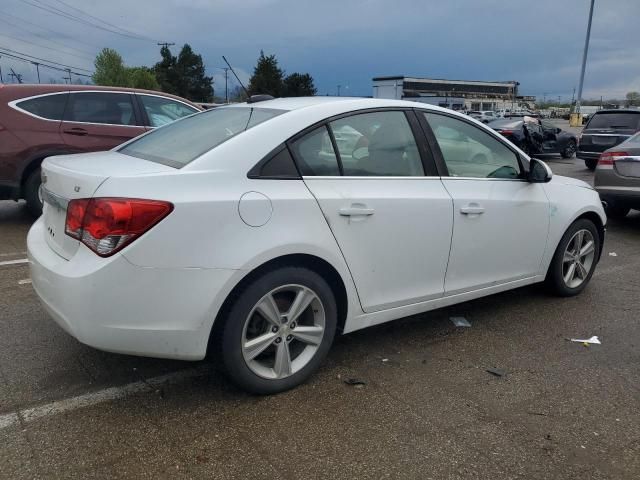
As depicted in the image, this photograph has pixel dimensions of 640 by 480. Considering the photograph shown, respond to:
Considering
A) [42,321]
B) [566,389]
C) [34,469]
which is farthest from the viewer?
[42,321]

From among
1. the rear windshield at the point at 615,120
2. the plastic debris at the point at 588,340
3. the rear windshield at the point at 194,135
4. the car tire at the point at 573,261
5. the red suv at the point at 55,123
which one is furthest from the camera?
the rear windshield at the point at 615,120

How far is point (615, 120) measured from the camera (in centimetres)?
1459

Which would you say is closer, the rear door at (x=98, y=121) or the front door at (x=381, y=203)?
the front door at (x=381, y=203)

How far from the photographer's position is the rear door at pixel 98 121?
23.4 ft

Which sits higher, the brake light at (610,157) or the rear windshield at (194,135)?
the rear windshield at (194,135)

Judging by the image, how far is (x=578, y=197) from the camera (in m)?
4.68

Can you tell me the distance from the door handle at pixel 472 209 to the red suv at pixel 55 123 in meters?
5.31

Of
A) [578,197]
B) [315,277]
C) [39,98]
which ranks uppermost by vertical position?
[39,98]

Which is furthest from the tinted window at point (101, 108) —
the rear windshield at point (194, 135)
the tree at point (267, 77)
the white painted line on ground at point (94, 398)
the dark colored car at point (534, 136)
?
the tree at point (267, 77)

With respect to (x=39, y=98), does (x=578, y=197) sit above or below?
below

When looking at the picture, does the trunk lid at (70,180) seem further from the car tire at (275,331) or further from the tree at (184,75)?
the tree at (184,75)

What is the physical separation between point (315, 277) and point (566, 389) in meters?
1.60

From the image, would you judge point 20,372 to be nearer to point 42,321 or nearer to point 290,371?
point 42,321

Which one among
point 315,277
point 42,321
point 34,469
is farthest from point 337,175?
point 42,321
